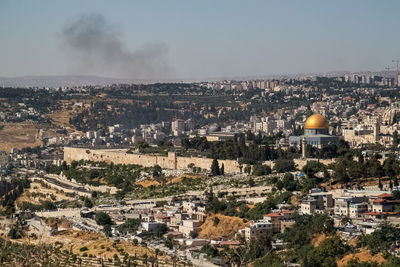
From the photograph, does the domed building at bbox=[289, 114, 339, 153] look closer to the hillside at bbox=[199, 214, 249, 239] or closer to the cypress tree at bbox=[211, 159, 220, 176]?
the cypress tree at bbox=[211, 159, 220, 176]

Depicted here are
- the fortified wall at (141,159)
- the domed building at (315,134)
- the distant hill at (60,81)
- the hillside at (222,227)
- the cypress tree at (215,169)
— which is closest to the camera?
the hillside at (222,227)

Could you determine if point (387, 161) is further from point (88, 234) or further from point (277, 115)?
point (277, 115)

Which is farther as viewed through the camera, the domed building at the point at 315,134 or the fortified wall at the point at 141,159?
the domed building at the point at 315,134

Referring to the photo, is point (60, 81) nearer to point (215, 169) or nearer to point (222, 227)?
point (215, 169)

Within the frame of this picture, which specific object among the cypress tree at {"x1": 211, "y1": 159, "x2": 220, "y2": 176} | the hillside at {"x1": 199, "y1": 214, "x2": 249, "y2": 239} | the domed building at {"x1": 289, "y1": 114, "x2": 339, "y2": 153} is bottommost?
the hillside at {"x1": 199, "y1": 214, "x2": 249, "y2": 239}

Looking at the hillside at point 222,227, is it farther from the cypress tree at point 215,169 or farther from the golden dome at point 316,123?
the golden dome at point 316,123

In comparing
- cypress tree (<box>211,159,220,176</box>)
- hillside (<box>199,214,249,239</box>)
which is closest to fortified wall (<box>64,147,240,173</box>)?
cypress tree (<box>211,159,220,176</box>)

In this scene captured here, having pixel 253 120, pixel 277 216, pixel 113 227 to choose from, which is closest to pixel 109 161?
pixel 113 227

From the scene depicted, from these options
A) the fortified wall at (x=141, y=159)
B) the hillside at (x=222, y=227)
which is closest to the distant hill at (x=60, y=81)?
the fortified wall at (x=141, y=159)
